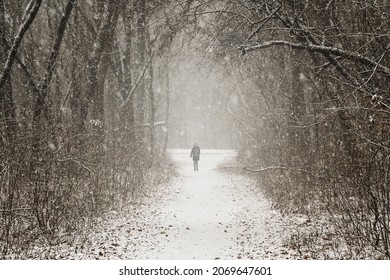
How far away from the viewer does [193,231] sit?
338 inches

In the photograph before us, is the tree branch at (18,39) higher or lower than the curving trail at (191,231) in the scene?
higher

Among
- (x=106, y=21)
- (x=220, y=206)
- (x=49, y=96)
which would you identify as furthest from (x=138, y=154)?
(x=49, y=96)

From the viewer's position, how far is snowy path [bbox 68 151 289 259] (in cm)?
688

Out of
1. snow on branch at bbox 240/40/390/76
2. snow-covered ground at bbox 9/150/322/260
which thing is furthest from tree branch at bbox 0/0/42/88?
snow on branch at bbox 240/40/390/76

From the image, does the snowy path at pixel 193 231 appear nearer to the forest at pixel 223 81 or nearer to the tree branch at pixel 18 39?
the forest at pixel 223 81

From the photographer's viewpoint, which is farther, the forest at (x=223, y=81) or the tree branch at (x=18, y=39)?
the tree branch at (x=18, y=39)

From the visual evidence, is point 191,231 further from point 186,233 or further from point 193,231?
point 186,233

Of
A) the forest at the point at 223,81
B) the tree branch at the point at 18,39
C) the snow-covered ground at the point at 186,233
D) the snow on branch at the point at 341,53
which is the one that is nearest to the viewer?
the snow on branch at the point at 341,53

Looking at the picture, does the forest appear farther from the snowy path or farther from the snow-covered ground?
the snowy path

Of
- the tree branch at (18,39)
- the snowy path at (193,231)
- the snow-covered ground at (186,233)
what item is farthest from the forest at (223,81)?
the snowy path at (193,231)

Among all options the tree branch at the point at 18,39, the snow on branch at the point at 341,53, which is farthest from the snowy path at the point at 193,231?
the tree branch at the point at 18,39

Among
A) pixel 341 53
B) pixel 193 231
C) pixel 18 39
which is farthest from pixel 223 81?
pixel 18 39

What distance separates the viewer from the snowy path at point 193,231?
688 centimetres

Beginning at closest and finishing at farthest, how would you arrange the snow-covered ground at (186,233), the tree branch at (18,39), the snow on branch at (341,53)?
the snow on branch at (341,53) → the snow-covered ground at (186,233) → the tree branch at (18,39)
